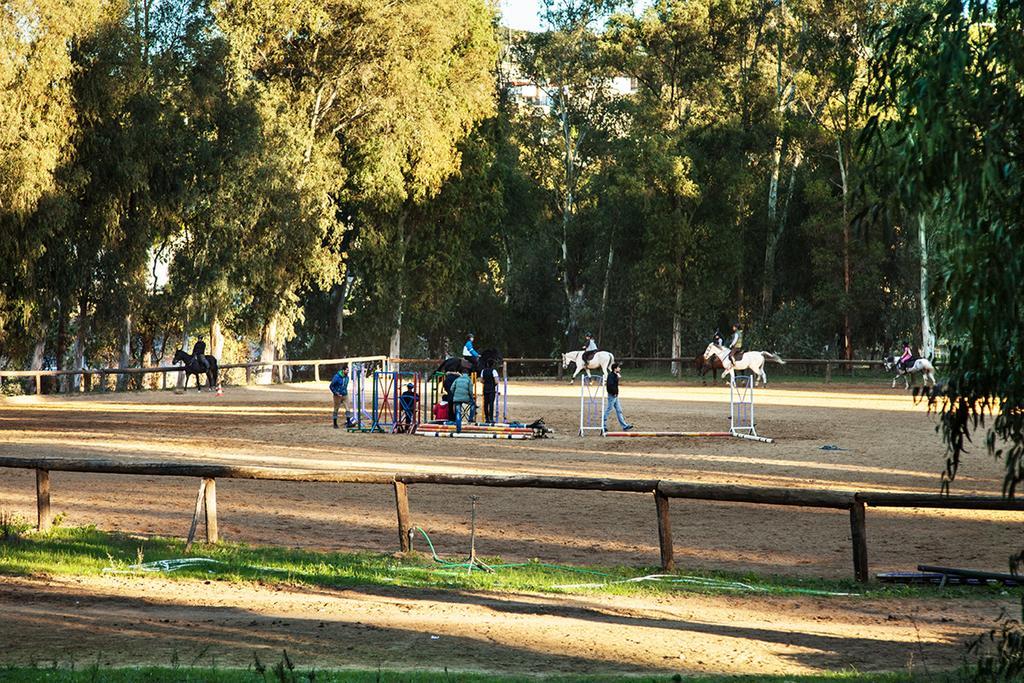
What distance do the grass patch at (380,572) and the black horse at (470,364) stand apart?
1428 cm

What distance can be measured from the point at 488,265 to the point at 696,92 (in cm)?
1302

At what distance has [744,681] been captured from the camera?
841cm

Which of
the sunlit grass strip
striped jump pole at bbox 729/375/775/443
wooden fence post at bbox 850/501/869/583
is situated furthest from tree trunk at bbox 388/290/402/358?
the sunlit grass strip

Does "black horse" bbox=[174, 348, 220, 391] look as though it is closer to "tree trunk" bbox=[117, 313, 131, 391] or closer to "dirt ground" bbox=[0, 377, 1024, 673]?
"tree trunk" bbox=[117, 313, 131, 391]

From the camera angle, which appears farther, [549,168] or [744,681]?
[549,168]

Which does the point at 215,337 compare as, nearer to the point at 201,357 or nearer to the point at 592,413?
the point at 201,357

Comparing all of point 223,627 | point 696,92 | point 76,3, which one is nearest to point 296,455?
point 223,627

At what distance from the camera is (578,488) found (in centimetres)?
1327

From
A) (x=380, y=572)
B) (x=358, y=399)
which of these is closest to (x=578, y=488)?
(x=380, y=572)

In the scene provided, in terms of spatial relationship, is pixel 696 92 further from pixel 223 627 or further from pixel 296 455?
pixel 223 627

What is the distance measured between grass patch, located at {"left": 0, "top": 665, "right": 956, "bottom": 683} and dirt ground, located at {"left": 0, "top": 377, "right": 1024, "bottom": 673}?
0.56 m

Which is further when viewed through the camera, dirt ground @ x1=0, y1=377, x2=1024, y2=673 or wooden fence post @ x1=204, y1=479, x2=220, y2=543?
wooden fence post @ x1=204, y1=479, x2=220, y2=543

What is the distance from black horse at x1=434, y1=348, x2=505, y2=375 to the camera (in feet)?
91.5

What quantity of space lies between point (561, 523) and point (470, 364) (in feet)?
43.6
